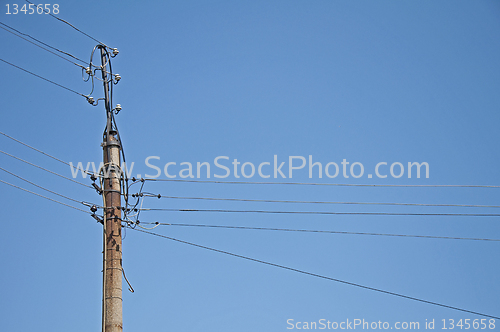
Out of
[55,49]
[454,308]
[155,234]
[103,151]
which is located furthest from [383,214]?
[55,49]

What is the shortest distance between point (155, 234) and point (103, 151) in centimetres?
200

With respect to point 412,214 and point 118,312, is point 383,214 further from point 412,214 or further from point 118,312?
point 118,312

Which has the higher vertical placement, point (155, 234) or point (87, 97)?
point (87, 97)

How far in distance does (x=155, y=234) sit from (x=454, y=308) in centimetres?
806

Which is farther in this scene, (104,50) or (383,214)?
(383,214)

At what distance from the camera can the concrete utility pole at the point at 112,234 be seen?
1088 cm

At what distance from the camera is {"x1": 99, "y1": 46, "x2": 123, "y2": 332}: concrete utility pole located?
428 inches

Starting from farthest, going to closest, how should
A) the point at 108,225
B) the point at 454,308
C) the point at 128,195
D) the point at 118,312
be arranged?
the point at 454,308, the point at 128,195, the point at 108,225, the point at 118,312

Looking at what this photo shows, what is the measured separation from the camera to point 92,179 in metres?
11.9

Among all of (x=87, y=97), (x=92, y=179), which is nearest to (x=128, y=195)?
(x=92, y=179)

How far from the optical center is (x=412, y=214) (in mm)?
15445

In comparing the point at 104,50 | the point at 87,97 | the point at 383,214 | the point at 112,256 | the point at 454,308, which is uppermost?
the point at 104,50

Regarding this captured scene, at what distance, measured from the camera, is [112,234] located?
11562 millimetres

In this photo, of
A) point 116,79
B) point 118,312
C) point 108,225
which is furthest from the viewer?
point 116,79
